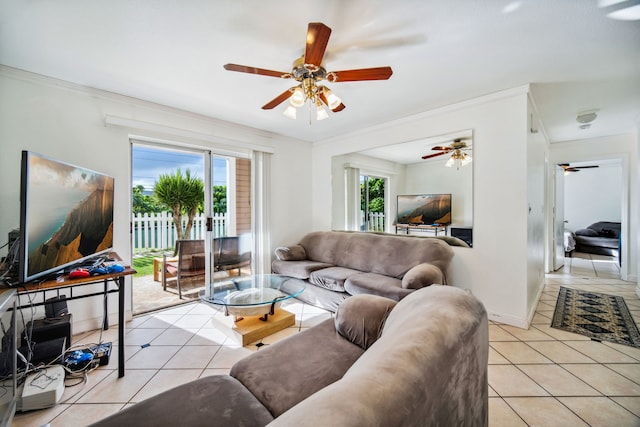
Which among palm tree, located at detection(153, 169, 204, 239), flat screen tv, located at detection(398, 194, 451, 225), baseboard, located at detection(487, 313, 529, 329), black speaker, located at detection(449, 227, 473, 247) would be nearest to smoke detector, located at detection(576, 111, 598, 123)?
flat screen tv, located at detection(398, 194, 451, 225)

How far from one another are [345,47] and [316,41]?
1.72ft

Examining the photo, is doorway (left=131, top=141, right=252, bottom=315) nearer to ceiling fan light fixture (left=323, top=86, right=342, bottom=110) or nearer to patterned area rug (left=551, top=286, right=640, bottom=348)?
ceiling fan light fixture (left=323, top=86, right=342, bottom=110)

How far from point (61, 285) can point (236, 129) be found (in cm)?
284

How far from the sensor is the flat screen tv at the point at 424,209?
10.6 feet

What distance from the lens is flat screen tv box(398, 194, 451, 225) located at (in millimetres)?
3242

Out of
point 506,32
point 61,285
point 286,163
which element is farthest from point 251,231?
point 506,32

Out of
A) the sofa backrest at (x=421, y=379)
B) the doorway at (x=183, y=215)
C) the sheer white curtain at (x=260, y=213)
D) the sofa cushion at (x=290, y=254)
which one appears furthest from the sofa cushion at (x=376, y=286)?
the doorway at (x=183, y=215)

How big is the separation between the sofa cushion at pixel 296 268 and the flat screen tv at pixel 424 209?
132 cm

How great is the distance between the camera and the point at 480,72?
234cm

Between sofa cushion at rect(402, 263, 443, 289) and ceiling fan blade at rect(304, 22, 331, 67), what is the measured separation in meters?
2.05

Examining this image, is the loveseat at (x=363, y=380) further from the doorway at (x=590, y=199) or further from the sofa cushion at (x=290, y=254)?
the doorway at (x=590, y=199)

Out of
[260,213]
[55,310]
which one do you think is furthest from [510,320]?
[55,310]

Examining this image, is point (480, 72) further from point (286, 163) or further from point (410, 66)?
point (286, 163)

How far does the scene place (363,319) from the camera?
1576mm
